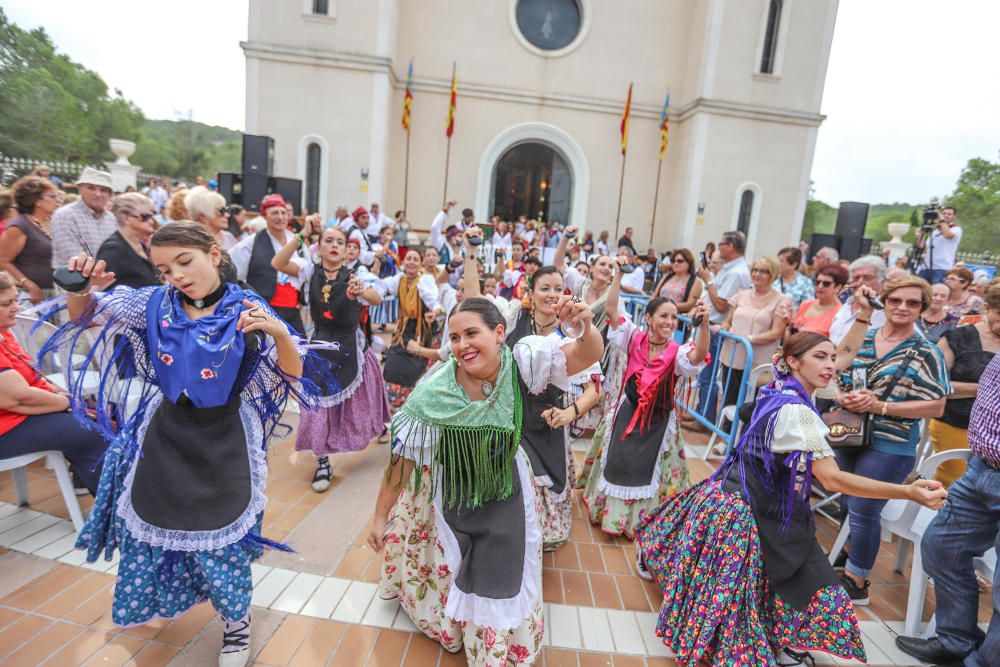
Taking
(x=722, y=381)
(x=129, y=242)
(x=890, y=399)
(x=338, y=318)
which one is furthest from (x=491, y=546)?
(x=722, y=381)

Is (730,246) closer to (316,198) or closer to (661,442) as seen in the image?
(661,442)

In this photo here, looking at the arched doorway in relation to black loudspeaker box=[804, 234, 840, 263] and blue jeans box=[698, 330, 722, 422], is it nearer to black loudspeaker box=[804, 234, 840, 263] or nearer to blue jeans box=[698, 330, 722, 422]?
black loudspeaker box=[804, 234, 840, 263]

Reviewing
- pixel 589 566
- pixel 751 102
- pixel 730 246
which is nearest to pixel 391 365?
pixel 589 566

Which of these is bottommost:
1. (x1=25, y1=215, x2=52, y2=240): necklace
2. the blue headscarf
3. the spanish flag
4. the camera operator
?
the blue headscarf

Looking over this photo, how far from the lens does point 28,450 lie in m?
2.97

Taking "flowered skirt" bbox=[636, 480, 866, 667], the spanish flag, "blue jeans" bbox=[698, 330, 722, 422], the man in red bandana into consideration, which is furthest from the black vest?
the spanish flag

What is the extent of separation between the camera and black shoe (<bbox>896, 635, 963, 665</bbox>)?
102 inches

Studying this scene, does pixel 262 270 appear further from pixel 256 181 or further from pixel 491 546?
pixel 256 181

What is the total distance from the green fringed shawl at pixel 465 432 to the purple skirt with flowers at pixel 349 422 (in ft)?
6.76

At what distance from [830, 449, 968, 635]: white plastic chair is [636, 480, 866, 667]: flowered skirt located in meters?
0.80

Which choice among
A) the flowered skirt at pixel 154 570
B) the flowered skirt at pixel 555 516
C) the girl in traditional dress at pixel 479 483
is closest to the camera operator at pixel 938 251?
the flowered skirt at pixel 555 516

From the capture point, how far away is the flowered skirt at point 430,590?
2273 mm

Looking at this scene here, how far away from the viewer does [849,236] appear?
14.2 meters

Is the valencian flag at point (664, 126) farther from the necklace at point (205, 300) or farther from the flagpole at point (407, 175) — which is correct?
the necklace at point (205, 300)
